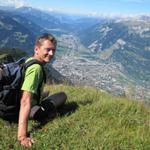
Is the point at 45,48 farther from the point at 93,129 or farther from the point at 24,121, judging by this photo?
the point at 93,129

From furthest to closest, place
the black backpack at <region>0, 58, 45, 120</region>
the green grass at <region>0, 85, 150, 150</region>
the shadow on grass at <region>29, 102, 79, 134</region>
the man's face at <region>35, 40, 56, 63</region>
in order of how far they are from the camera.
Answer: the shadow on grass at <region>29, 102, 79, 134</region>
the man's face at <region>35, 40, 56, 63</region>
the black backpack at <region>0, 58, 45, 120</region>
the green grass at <region>0, 85, 150, 150</region>

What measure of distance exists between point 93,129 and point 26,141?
188 cm

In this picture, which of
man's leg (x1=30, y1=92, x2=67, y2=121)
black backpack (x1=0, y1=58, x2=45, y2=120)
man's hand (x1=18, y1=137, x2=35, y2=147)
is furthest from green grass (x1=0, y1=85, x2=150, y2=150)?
black backpack (x1=0, y1=58, x2=45, y2=120)

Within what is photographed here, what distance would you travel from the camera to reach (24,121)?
312 inches

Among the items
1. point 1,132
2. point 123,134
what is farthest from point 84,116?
point 1,132

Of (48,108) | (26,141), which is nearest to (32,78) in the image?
(26,141)

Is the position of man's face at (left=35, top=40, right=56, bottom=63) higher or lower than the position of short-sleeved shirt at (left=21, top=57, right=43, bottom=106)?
higher

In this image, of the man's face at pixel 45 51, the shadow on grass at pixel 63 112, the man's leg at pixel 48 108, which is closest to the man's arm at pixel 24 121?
the shadow on grass at pixel 63 112

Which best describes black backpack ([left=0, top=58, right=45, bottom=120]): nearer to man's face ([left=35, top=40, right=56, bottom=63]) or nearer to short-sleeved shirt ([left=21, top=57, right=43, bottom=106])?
short-sleeved shirt ([left=21, top=57, right=43, bottom=106])

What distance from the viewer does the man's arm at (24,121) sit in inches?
306

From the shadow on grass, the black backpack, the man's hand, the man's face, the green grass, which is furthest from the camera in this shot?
the shadow on grass

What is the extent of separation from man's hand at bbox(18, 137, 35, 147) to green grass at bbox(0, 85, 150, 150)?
100 millimetres

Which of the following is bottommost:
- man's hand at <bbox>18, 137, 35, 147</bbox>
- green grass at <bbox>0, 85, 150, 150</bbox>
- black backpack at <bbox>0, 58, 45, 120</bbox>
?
green grass at <bbox>0, 85, 150, 150</bbox>

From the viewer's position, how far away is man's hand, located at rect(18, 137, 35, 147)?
7.69 metres
